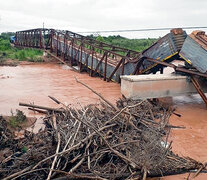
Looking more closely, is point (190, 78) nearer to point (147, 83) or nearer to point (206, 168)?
point (147, 83)

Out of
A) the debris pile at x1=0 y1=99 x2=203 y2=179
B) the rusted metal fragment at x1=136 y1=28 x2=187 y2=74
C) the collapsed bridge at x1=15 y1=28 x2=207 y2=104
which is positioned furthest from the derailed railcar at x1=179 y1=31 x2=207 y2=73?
the debris pile at x1=0 y1=99 x2=203 y2=179

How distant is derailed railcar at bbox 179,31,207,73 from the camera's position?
7305 millimetres

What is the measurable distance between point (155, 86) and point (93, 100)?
2.41 meters

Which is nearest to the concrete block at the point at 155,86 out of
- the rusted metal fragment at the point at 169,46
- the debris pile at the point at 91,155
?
the rusted metal fragment at the point at 169,46

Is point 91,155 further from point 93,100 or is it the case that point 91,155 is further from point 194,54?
point 194,54

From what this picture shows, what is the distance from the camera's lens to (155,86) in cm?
754

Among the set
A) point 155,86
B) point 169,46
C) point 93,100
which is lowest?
point 93,100

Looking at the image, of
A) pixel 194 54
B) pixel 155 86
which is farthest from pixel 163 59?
pixel 155 86

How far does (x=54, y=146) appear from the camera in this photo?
3938 mm

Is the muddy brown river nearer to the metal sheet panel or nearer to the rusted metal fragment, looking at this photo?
the metal sheet panel

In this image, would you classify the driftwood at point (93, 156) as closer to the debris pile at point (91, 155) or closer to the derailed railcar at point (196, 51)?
the debris pile at point (91, 155)

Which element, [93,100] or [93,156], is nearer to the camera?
[93,156]

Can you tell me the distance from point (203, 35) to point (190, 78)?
1.53 m

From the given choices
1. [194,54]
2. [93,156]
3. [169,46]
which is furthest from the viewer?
[169,46]
